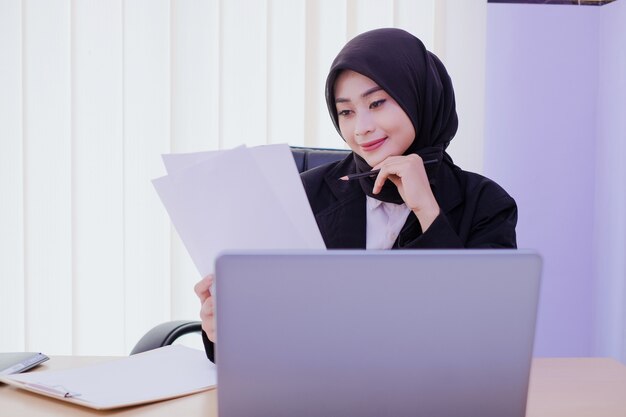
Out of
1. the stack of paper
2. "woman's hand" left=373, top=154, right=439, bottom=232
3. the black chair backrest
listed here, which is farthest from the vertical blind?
the stack of paper

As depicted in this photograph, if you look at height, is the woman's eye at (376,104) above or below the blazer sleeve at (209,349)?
above

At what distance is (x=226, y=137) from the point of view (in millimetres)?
2227

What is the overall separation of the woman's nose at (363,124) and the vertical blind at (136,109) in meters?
0.95

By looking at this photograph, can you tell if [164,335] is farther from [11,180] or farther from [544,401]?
[11,180]

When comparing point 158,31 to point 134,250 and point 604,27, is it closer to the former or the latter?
point 134,250

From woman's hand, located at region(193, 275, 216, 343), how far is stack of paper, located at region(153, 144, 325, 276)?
37 mm

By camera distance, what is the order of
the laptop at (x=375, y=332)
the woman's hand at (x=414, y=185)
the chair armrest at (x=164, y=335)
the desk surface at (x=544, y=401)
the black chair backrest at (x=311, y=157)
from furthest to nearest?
the black chair backrest at (x=311, y=157), the chair armrest at (x=164, y=335), the woman's hand at (x=414, y=185), the desk surface at (x=544, y=401), the laptop at (x=375, y=332)

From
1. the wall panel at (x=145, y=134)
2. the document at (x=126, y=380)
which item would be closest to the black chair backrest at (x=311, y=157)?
the document at (x=126, y=380)

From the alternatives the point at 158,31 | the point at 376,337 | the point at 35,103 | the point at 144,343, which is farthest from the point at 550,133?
the point at 376,337

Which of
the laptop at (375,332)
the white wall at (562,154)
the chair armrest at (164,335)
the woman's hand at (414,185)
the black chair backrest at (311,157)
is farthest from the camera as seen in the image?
the white wall at (562,154)

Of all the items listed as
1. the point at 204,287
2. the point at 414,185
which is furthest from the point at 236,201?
the point at 414,185

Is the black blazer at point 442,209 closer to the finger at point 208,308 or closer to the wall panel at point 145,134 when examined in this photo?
the finger at point 208,308

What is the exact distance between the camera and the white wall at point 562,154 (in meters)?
2.19

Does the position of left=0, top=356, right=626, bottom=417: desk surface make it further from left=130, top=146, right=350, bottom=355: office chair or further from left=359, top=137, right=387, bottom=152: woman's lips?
left=359, top=137, right=387, bottom=152: woman's lips
